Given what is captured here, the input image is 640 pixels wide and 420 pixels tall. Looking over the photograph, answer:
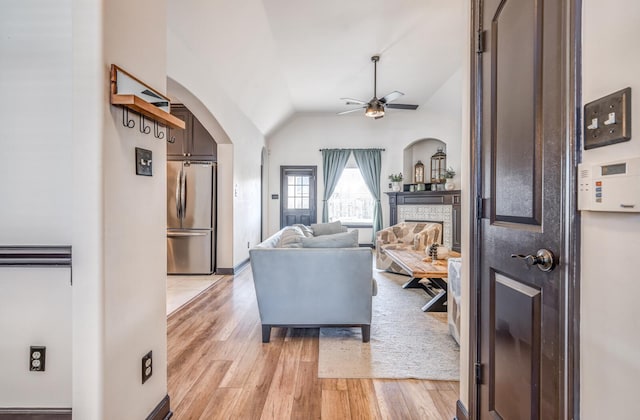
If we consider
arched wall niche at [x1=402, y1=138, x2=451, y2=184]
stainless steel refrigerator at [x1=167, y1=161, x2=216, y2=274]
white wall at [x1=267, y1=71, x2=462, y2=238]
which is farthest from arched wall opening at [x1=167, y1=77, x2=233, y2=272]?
arched wall niche at [x1=402, y1=138, x2=451, y2=184]

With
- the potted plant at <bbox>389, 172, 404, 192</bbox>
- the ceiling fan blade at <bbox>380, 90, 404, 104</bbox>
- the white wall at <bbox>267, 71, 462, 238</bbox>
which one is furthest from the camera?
the white wall at <bbox>267, 71, 462, 238</bbox>

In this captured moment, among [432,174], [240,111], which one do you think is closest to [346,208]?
[432,174]

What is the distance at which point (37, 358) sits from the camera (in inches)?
53.7

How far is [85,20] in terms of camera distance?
115 centimetres

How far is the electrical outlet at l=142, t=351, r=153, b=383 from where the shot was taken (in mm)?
1435

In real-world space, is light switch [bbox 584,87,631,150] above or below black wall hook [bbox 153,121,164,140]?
below

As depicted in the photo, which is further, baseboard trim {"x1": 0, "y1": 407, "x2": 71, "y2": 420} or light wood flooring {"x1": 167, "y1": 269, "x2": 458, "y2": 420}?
light wood flooring {"x1": 167, "y1": 269, "x2": 458, "y2": 420}

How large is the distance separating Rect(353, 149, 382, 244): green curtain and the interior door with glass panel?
1.14 m

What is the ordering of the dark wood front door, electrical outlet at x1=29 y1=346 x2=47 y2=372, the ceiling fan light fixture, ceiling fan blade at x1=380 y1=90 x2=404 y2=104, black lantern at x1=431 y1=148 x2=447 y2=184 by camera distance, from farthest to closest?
1. black lantern at x1=431 y1=148 x2=447 y2=184
2. the ceiling fan light fixture
3. ceiling fan blade at x1=380 y1=90 x2=404 y2=104
4. electrical outlet at x1=29 y1=346 x2=47 y2=372
5. the dark wood front door

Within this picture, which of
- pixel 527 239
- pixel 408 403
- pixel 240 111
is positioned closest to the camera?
pixel 527 239

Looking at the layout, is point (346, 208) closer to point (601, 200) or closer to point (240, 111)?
point (240, 111)

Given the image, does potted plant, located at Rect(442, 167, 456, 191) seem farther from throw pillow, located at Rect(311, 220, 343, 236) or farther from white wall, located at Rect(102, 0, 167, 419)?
white wall, located at Rect(102, 0, 167, 419)

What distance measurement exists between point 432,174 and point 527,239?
262 inches

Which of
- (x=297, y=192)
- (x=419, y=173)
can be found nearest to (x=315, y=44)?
(x=297, y=192)
